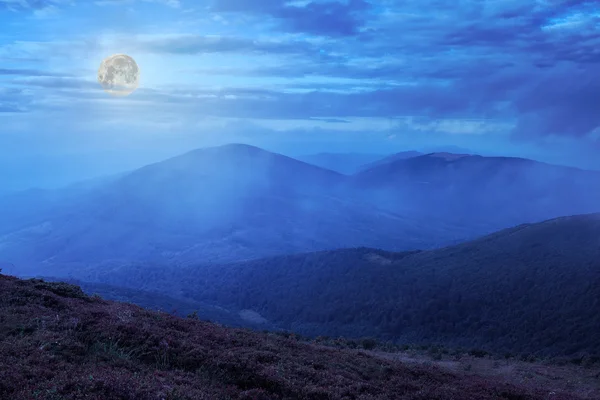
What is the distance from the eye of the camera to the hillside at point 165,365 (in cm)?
838

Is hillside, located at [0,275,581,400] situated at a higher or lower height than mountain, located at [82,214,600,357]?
higher

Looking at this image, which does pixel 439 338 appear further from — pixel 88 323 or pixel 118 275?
pixel 118 275

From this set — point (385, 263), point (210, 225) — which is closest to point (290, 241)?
point (210, 225)

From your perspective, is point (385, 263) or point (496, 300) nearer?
point (496, 300)

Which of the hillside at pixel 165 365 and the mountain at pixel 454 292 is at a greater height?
the hillside at pixel 165 365

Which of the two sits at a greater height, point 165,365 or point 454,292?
point 165,365

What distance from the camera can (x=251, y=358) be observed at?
38.1 ft

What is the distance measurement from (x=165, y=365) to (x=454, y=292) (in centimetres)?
5209

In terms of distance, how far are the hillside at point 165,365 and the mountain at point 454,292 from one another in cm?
2165

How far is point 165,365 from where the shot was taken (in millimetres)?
10570

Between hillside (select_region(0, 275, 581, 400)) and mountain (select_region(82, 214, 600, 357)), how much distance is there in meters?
21.7

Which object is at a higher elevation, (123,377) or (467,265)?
(123,377)

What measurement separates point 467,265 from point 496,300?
13.9 m

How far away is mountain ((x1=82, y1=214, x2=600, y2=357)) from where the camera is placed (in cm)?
4356
